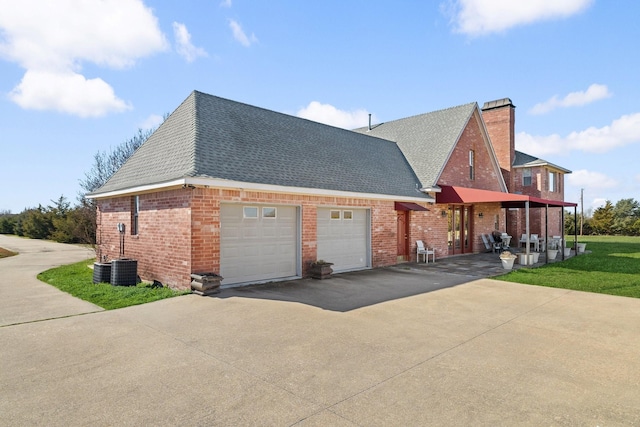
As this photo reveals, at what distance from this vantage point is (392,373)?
4676 mm

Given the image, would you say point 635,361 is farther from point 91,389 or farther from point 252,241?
point 252,241

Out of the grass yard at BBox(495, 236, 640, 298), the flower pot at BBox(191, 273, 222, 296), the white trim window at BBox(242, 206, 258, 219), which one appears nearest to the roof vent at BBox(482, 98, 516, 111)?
the grass yard at BBox(495, 236, 640, 298)

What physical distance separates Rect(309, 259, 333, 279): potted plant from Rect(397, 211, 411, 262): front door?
543cm

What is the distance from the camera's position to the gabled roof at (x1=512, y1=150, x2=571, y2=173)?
26.4 meters

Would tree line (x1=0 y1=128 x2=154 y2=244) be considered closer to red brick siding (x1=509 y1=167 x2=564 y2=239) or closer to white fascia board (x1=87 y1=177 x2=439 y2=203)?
white fascia board (x1=87 y1=177 x2=439 y2=203)

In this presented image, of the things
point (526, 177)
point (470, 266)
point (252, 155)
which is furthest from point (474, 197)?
point (526, 177)

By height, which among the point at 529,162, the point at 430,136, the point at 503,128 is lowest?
the point at 529,162

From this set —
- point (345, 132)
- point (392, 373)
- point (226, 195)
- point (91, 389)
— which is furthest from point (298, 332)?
point (345, 132)

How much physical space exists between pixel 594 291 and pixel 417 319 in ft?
20.9

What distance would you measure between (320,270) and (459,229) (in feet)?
35.8

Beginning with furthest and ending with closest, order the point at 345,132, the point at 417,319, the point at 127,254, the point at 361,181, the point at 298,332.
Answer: the point at 345,132, the point at 361,181, the point at 127,254, the point at 417,319, the point at 298,332

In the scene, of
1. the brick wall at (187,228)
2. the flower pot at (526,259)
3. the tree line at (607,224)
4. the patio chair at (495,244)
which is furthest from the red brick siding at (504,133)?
the tree line at (607,224)

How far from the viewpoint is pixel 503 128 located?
26.0 m

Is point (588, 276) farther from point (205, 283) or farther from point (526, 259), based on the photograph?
point (205, 283)
